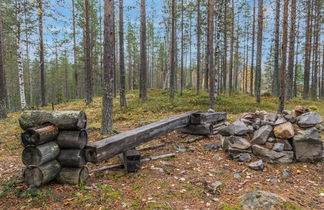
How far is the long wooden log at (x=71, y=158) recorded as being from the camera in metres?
3.70

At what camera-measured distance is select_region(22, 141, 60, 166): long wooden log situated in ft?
11.1

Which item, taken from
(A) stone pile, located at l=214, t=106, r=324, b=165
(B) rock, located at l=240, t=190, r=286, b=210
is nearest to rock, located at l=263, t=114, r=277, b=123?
(A) stone pile, located at l=214, t=106, r=324, b=165

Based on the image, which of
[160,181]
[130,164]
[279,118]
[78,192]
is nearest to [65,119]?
[78,192]

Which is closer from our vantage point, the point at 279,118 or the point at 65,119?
the point at 65,119

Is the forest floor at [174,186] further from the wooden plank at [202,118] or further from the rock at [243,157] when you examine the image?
the wooden plank at [202,118]

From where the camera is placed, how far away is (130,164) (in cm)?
439

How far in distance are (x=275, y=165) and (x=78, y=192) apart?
4.71 meters

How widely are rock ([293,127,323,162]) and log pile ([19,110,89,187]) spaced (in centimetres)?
537

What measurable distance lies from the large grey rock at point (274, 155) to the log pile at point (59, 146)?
4483 millimetres

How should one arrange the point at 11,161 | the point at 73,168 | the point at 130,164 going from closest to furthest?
the point at 73,168 < the point at 130,164 < the point at 11,161

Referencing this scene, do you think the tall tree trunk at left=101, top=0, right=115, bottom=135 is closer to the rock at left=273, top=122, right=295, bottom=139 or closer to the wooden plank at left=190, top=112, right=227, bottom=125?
the wooden plank at left=190, top=112, right=227, bottom=125

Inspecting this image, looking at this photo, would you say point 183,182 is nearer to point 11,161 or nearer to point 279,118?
point 279,118

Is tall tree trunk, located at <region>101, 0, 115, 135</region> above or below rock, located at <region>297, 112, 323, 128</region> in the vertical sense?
above

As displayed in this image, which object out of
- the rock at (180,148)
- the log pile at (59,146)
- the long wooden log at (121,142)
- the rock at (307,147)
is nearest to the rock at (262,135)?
the rock at (307,147)
